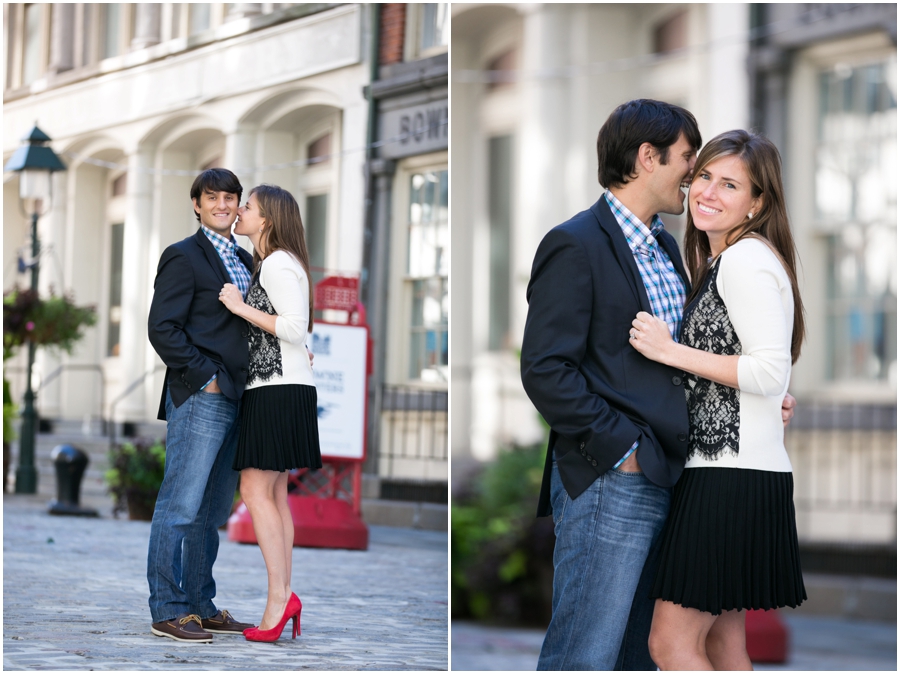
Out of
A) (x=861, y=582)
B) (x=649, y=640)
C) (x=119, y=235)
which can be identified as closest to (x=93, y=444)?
(x=119, y=235)

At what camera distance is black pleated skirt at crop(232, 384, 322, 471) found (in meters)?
3.58

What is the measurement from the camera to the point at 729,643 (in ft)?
9.32

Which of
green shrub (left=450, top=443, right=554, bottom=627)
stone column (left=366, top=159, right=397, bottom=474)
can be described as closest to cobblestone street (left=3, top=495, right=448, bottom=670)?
stone column (left=366, top=159, right=397, bottom=474)

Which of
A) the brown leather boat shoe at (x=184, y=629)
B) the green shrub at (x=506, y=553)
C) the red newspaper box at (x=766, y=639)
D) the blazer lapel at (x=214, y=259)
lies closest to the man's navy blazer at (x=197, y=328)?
the blazer lapel at (x=214, y=259)

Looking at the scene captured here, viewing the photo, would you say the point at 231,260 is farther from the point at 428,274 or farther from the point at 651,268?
the point at 651,268

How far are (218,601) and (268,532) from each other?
400 millimetres

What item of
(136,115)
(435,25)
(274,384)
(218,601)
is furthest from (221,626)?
(435,25)

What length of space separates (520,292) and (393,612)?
693cm

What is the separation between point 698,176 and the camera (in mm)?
2785

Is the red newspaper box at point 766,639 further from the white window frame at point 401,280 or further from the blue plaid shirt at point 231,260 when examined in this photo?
the blue plaid shirt at point 231,260

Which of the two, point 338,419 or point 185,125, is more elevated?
point 185,125

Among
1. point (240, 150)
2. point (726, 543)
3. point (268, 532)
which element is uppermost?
point (240, 150)

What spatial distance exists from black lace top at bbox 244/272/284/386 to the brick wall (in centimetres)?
114

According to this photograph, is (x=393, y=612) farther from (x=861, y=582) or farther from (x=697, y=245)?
(x=861, y=582)
